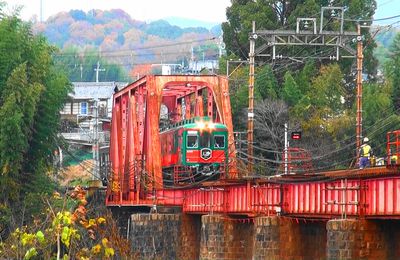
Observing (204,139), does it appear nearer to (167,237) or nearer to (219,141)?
(219,141)

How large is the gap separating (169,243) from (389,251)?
69.0 ft

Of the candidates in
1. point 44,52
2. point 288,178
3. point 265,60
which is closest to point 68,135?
point 265,60

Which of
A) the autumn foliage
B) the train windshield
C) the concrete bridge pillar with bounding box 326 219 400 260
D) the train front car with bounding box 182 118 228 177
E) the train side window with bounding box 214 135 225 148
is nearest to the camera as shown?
the autumn foliage

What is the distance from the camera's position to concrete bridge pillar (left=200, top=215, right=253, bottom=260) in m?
55.4

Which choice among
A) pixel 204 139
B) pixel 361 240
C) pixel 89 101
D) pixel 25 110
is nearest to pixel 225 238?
pixel 204 139

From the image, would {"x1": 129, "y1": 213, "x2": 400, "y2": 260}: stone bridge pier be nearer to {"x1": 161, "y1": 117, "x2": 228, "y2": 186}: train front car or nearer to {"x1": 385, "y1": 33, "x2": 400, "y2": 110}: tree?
{"x1": 161, "y1": 117, "x2": 228, "y2": 186}: train front car

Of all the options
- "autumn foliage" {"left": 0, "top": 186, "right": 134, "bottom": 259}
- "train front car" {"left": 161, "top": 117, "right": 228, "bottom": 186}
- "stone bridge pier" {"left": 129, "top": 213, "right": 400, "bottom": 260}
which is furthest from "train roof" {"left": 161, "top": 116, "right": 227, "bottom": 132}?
"autumn foliage" {"left": 0, "top": 186, "right": 134, "bottom": 259}

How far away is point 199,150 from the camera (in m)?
67.8

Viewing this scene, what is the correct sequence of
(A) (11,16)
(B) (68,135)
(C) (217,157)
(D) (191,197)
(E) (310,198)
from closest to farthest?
1. (E) (310,198)
2. (D) (191,197)
3. (C) (217,157)
4. (A) (11,16)
5. (B) (68,135)

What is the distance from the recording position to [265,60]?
104m

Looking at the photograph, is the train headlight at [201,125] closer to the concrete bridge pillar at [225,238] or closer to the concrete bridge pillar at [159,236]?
the concrete bridge pillar at [159,236]

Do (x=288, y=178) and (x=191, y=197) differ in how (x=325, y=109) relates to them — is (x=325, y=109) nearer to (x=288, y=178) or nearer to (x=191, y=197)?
(x=191, y=197)

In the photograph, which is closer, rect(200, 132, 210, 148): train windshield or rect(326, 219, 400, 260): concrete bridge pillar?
rect(326, 219, 400, 260): concrete bridge pillar

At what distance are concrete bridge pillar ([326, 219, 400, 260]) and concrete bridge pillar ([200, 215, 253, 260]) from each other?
42.2ft
